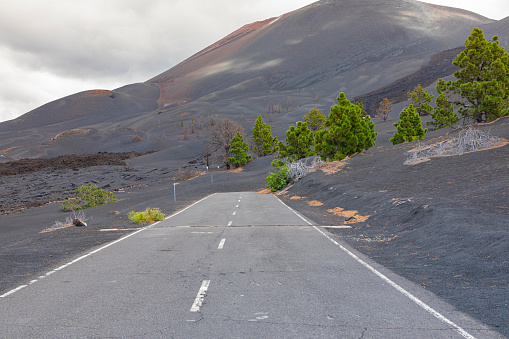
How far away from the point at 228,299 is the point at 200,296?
47cm

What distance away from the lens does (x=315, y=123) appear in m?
71.1

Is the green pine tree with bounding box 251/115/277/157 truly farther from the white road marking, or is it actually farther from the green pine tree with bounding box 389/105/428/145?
the white road marking

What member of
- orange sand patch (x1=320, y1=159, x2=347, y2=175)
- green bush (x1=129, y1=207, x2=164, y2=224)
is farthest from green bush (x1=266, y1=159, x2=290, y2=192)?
green bush (x1=129, y1=207, x2=164, y2=224)

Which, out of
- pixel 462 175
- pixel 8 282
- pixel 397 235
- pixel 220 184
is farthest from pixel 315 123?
pixel 8 282

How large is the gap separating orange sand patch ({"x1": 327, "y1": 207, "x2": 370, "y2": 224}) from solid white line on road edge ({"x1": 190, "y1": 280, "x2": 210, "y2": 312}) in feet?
31.8

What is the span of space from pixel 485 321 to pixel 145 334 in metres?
4.41

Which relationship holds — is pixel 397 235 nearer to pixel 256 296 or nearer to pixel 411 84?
pixel 256 296

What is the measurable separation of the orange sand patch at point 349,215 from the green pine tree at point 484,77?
18498mm

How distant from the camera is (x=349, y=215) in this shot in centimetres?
1716

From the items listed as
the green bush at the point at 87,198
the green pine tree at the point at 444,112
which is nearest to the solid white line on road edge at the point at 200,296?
the green bush at the point at 87,198

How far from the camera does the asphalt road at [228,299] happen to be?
4.59 meters

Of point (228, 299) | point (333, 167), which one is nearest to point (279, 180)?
point (333, 167)

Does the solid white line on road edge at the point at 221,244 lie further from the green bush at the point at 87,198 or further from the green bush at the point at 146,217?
the green bush at the point at 87,198

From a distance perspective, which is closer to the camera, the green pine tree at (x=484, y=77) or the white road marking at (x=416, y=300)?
the white road marking at (x=416, y=300)
